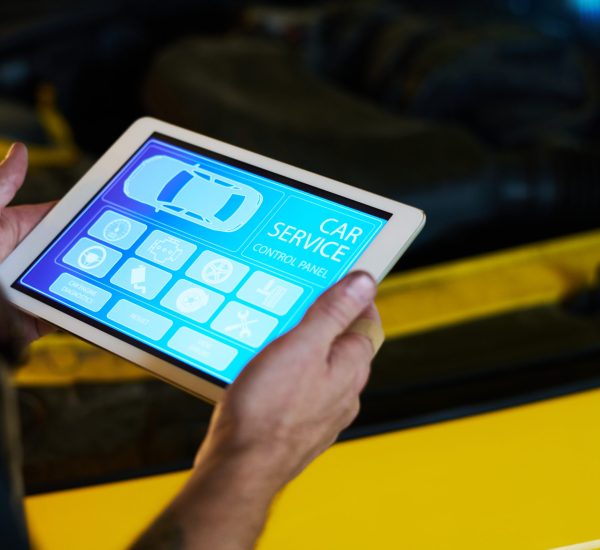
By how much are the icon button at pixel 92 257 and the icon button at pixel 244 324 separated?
150mm

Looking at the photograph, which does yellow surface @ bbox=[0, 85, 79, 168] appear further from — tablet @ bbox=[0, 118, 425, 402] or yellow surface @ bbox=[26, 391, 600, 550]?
yellow surface @ bbox=[26, 391, 600, 550]

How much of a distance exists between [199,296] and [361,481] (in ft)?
0.83

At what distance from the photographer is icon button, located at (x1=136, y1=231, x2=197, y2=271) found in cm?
80

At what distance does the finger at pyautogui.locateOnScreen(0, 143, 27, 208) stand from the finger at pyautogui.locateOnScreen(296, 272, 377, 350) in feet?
1.25

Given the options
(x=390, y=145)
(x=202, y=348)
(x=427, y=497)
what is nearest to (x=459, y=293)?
(x=390, y=145)

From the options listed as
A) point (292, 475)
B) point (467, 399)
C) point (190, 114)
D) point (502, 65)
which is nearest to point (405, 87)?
point (502, 65)

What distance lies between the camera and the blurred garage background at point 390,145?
105 centimetres

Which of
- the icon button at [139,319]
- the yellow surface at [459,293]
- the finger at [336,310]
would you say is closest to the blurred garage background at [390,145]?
the yellow surface at [459,293]

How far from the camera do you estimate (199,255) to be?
0.80 meters

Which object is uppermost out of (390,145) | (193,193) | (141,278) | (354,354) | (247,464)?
(390,145)

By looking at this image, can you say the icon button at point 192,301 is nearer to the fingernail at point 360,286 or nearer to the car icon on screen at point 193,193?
the car icon on screen at point 193,193

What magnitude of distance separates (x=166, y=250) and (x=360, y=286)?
26 cm

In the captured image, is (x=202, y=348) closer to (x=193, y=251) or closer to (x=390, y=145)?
(x=193, y=251)

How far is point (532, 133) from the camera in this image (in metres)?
1.71
